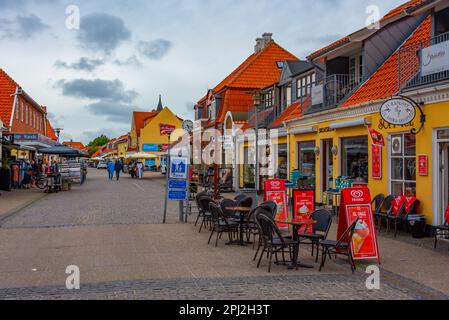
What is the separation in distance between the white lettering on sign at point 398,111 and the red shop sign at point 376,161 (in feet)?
6.45

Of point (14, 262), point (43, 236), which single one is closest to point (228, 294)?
point (14, 262)

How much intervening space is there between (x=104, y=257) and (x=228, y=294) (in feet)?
10.8

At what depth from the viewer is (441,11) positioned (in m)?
11.6

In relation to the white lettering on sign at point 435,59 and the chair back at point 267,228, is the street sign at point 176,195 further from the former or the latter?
the white lettering on sign at point 435,59

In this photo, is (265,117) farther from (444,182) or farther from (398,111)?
(444,182)

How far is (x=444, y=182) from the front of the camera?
11.0 metres

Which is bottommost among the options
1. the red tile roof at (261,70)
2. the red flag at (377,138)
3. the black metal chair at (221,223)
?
the black metal chair at (221,223)

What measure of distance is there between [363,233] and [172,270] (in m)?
3.33

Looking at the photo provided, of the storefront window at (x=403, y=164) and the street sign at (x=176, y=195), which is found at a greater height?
the storefront window at (x=403, y=164)

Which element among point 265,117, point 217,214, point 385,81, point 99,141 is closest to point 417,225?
point 217,214

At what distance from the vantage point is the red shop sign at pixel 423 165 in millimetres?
11281

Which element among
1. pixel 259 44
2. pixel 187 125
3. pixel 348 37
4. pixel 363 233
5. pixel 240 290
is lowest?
pixel 240 290

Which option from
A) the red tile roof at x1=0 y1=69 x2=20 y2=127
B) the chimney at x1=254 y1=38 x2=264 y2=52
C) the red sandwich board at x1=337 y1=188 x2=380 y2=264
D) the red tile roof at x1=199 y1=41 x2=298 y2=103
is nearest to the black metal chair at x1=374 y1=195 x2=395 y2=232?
the red sandwich board at x1=337 y1=188 x2=380 y2=264

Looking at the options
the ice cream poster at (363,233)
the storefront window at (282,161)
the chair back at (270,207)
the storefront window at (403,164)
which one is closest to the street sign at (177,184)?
the chair back at (270,207)
